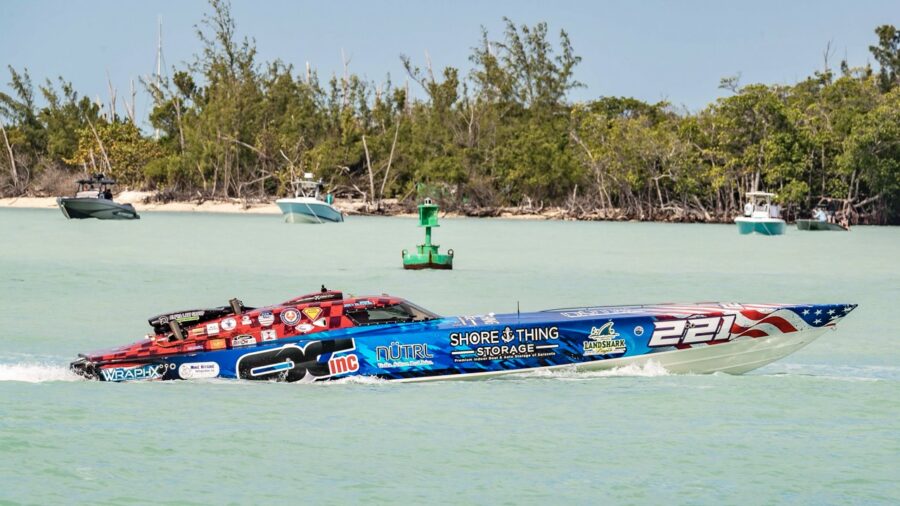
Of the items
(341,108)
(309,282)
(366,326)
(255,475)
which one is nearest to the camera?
(255,475)

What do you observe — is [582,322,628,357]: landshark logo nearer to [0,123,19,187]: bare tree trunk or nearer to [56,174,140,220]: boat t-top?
[56,174,140,220]: boat t-top

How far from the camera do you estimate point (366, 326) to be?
18.0 m

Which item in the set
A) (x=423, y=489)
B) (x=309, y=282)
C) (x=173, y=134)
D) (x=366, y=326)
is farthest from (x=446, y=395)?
(x=173, y=134)

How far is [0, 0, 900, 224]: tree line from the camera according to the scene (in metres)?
90.9

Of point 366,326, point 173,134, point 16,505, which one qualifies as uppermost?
point 173,134

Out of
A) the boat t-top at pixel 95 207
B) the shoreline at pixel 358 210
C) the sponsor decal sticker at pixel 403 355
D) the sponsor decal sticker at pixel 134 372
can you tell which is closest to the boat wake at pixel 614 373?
the sponsor decal sticker at pixel 403 355

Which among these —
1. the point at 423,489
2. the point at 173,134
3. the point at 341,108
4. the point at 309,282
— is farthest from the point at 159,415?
the point at 173,134

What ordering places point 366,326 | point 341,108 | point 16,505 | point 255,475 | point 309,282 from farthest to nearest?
point 341,108, point 309,282, point 366,326, point 255,475, point 16,505

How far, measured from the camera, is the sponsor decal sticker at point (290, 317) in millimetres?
17953

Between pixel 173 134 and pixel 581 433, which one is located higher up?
pixel 173 134

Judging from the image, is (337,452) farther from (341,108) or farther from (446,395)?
(341,108)

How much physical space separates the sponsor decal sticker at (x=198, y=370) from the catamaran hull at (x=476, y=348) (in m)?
0.01

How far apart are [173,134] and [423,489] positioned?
111751 millimetres

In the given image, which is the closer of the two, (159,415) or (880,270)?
(159,415)
